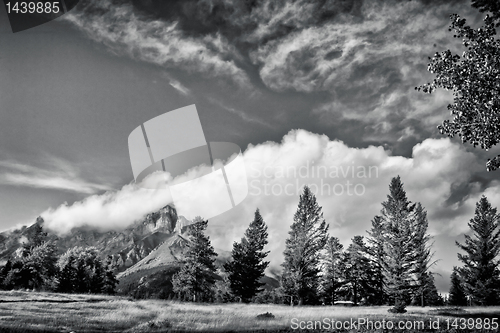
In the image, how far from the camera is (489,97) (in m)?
8.83

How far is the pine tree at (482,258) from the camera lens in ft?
110

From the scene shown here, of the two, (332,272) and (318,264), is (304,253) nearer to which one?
(318,264)

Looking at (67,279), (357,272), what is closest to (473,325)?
(357,272)

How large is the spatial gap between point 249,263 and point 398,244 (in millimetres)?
16850

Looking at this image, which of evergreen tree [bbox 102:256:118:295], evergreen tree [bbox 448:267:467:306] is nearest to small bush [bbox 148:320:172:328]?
evergreen tree [bbox 102:256:118:295]

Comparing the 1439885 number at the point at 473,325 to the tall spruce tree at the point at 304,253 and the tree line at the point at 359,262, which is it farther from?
the tall spruce tree at the point at 304,253

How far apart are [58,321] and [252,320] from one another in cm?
1037

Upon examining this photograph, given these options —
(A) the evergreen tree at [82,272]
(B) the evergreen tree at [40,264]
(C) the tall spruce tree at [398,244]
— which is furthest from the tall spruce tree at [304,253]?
(B) the evergreen tree at [40,264]

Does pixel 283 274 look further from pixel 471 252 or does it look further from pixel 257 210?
pixel 471 252

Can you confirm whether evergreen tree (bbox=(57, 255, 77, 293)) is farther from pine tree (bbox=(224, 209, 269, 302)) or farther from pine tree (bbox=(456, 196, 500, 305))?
pine tree (bbox=(456, 196, 500, 305))

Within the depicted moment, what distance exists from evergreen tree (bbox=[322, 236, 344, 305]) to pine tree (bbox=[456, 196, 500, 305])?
15.4 metres

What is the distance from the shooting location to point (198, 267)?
3456 centimetres

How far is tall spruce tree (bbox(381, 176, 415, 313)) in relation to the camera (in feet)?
86.0

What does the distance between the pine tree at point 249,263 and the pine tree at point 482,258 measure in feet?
84.1
